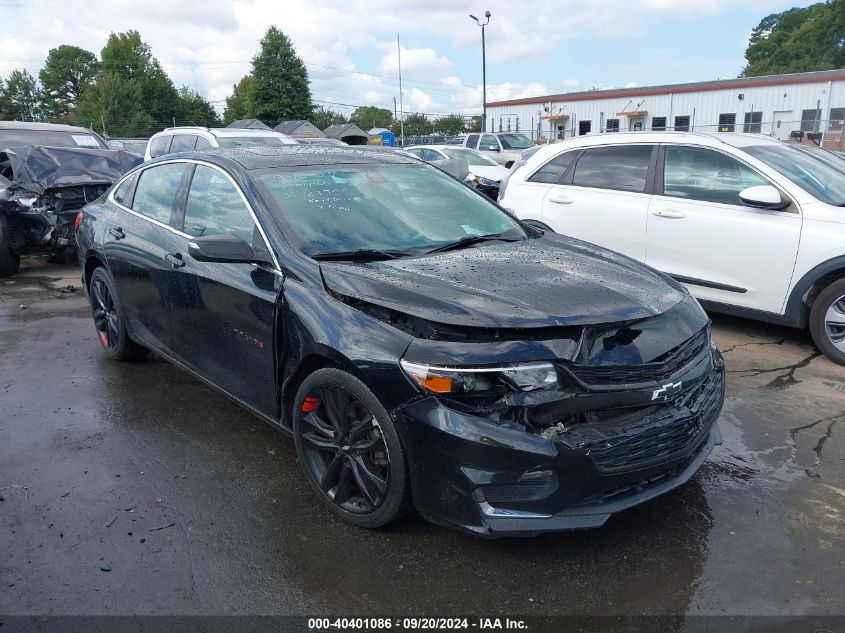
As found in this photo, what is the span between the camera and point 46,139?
11.3 meters

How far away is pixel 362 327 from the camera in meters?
2.89

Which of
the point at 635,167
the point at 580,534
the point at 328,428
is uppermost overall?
the point at 635,167

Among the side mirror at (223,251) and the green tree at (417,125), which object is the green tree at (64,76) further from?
the side mirror at (223,251)

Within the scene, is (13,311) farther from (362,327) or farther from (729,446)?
(729,446)

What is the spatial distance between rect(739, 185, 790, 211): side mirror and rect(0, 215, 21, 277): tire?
8.54m

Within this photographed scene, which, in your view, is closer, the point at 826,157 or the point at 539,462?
the point at 539,462

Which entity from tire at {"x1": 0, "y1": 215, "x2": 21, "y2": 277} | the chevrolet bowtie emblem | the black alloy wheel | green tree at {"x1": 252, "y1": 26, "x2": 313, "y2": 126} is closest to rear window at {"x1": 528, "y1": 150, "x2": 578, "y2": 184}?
the black alloy wheel

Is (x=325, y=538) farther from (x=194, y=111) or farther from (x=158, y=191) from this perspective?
(x=194, y=111)

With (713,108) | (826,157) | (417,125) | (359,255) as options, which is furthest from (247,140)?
(417,125)

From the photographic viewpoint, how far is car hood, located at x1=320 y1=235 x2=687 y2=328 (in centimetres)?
275

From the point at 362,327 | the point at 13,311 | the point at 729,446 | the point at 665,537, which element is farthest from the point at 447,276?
the point at 13,311

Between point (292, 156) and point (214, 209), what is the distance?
57 centimetres

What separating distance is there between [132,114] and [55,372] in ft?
234

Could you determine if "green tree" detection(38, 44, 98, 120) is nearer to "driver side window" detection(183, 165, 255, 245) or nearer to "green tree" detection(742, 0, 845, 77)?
"green tree" detection(742, 0, 845, 77)
